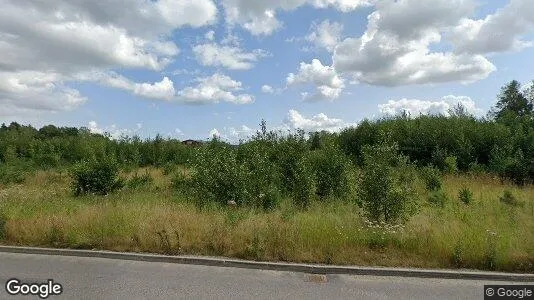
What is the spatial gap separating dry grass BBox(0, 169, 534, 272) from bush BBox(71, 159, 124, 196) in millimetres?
8063

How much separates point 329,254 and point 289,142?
22.4 feet

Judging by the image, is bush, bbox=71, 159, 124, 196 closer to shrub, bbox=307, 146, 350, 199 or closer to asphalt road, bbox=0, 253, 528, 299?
shrub, bbox=307, 146, 350, 199

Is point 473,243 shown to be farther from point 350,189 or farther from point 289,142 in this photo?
point 289,142

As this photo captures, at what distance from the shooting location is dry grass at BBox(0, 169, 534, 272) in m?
7.00

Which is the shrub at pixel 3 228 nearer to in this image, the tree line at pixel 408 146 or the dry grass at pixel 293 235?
the dry grass at pixel 293 235

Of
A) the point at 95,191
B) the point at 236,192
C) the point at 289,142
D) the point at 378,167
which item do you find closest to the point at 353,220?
the point at 378,167

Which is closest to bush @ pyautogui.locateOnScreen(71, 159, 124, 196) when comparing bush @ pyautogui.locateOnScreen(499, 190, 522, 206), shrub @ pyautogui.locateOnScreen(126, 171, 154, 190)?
shrub @ pyautogui.locateOnScreen(126, 171, 154, 190)

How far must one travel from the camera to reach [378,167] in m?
8.80

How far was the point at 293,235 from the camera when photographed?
25.0ft

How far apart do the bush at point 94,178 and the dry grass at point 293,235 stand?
8.06 metres

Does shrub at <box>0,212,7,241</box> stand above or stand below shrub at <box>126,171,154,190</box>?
below

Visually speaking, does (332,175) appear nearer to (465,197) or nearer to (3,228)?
(465,197)

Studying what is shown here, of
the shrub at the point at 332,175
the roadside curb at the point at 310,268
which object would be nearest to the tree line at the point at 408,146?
the shrub at the point at 332,175

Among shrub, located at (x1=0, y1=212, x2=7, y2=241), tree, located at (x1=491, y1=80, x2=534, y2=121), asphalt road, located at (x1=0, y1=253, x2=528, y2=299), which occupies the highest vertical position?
tree, located at (x1=491, y1=80, x2=534, y2=121)
